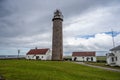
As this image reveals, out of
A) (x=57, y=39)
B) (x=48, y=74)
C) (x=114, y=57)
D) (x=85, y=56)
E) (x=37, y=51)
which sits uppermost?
(x=57, y=39)

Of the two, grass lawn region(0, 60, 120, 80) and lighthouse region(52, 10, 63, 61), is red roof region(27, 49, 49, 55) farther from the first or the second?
grass lawn region(0, 60, 120, 80)

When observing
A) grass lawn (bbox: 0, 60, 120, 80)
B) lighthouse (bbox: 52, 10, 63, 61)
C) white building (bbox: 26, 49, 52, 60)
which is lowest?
grass lawn (bbox: 0, 60, 120, 80)

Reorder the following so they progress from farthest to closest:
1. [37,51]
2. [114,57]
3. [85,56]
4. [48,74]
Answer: [85,56], [37,51], [114,57], [48,74]

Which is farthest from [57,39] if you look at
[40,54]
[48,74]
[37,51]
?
[48,74]

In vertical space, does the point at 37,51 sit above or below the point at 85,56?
above

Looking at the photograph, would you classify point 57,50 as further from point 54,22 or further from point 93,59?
point 93,59

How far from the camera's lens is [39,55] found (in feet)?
242

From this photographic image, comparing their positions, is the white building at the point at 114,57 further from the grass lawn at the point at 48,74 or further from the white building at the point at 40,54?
the white building at the point at 40,54

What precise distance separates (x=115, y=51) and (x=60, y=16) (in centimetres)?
2477

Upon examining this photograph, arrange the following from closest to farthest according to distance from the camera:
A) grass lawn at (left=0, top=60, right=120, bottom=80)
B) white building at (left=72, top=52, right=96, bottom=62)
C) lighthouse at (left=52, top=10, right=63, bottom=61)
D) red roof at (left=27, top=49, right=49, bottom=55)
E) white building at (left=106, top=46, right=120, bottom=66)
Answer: grass lawn at (left=0, top=60, right=120, bottom=80), white building at (left=106, top=46, right=120, bottom=66), lighthouse at (left=52, top=10, right=63, bottom=61), red roof at (left=27, top=49, right=49, bottom=55), white building at (left=72, top=52, right=96, bottom=62)

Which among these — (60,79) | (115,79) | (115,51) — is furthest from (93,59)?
(60,79)

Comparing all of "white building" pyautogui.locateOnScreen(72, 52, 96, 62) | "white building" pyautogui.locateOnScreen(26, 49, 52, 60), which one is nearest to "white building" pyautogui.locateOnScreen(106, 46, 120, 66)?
"white building" pyautogui.locateOnScreen(72, 52, 96, 62)

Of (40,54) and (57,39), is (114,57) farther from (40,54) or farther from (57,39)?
(40,54)

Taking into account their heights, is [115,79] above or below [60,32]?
below
